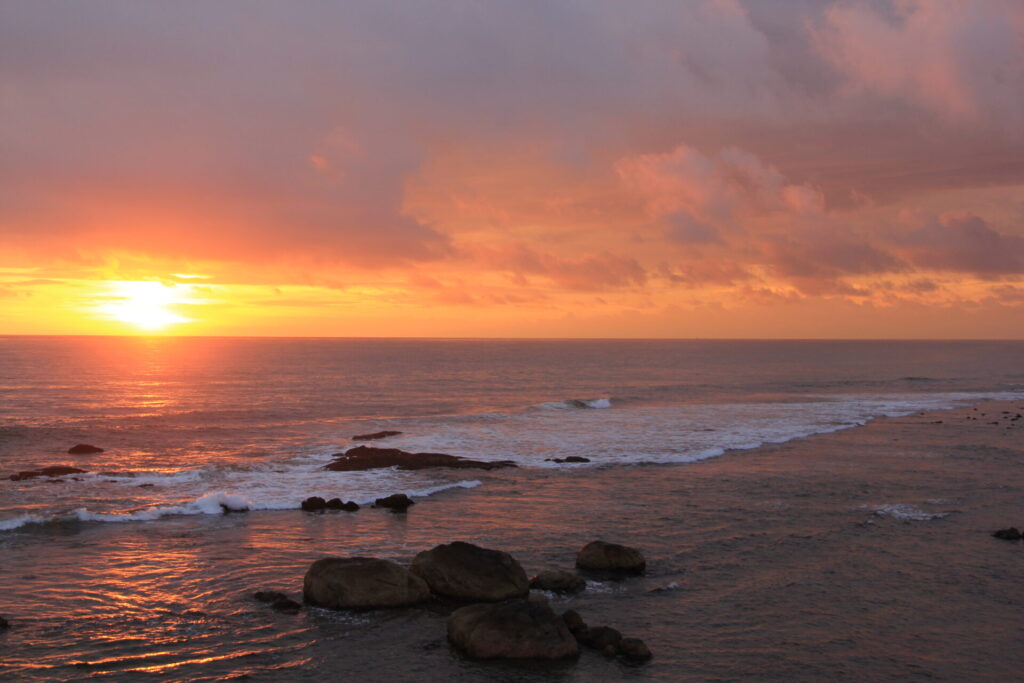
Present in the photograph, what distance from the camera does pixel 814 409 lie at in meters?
72.9

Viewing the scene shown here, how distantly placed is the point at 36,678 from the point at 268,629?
4.77m

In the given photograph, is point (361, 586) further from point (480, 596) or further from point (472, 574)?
point (480, 596)

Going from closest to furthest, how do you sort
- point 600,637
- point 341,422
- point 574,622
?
point 600,637 → point 574,622 → point 341,422

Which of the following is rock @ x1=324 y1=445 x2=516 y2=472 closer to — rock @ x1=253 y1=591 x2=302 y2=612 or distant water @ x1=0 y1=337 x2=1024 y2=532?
distant water @ x1=0 y1=337 x2=1024 y2=532

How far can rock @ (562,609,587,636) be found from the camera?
1788 cm

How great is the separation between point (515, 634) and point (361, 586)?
197 inches

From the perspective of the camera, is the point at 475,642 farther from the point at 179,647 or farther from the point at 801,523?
the point at 801,523

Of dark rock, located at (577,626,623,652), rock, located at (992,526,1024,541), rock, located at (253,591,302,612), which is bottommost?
rock, located at (253,591,302,612)

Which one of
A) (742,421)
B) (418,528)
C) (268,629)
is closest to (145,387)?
(742,421)

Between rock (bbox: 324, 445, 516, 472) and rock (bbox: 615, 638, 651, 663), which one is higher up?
rock (bbox: 324, 445, 516, 472)

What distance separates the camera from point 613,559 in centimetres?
2277

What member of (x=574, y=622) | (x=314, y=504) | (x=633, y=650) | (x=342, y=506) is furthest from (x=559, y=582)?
(x=314, y=504)

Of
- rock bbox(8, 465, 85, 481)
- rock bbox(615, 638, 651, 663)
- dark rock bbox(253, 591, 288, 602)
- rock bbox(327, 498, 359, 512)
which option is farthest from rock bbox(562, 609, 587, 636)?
rock bbox(8, 465, 85, 481)

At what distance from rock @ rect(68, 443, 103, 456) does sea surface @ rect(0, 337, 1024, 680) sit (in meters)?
0.67
